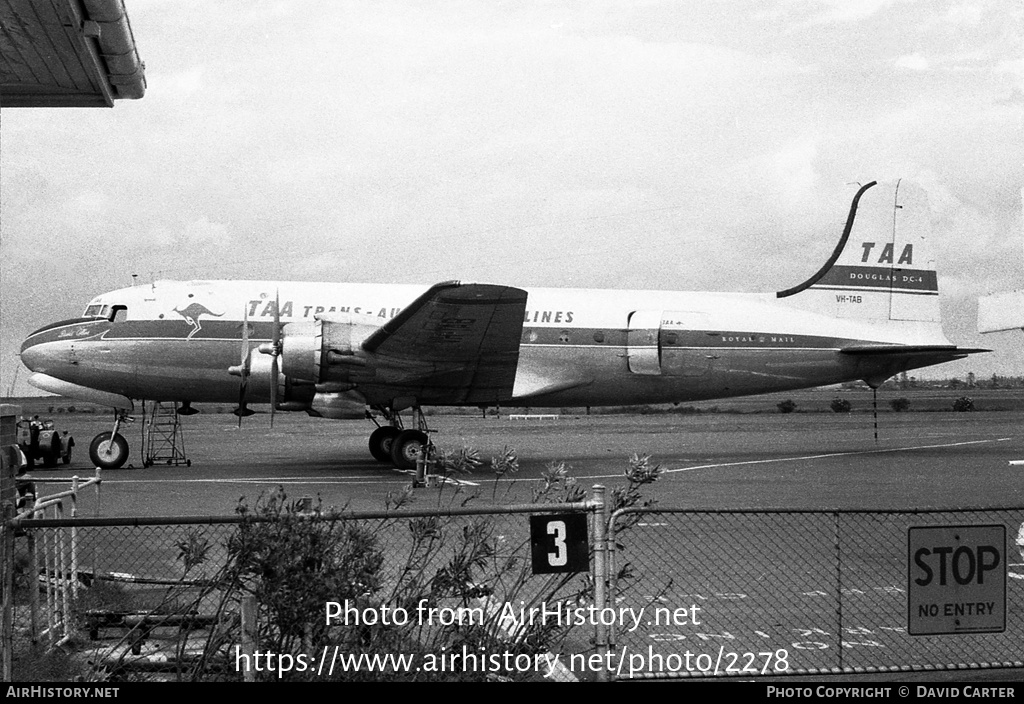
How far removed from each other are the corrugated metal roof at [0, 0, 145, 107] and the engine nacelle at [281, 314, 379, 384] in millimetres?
11133

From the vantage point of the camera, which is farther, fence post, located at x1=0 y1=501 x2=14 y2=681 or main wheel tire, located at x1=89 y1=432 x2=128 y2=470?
main wheel tire, located at x1=89 y1=432 x2=128 y2=470

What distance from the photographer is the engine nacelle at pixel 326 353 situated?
Answer: 18906 millimetres

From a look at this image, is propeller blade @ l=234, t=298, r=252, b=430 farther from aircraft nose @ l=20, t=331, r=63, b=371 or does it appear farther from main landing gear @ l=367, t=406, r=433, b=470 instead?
aircraft nose @ l=20, t=331, r=63, b=371

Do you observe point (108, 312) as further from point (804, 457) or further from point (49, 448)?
point (804, 457)

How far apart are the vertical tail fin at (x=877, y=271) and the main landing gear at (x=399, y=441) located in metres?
9.56

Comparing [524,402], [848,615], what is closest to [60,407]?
[524,402]

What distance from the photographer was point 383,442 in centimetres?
2177

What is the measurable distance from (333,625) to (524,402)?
54.4 ft

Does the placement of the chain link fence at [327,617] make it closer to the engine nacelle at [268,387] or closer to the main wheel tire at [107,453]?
the engine nacelle at [268,387]

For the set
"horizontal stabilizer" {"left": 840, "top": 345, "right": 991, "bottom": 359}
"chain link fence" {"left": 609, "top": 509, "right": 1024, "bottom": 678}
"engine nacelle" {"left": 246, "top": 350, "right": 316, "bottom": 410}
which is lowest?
"chain link fence" {"left": 609, "top": 509, "right": 1024, "bottom": 678}

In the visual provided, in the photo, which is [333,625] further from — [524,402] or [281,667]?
[524,402]

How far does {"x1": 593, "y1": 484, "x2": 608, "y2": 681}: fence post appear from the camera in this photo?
5.91m

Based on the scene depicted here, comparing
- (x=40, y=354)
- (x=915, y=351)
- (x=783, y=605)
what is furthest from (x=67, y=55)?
(x=915, y=351)

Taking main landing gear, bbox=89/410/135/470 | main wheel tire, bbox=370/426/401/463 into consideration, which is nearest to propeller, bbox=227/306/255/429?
main wheel tire, bbox=370/426/401/463
